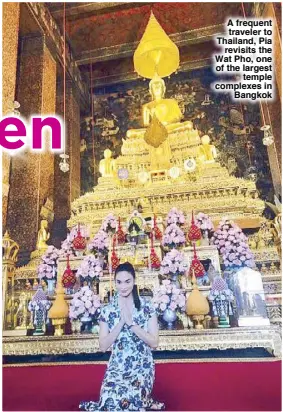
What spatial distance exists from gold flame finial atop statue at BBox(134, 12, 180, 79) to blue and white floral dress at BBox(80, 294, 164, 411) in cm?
438

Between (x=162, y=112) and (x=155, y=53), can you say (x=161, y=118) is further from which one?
(x=155, y=53)

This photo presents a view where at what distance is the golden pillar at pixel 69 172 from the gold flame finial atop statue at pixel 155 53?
157 centimetres

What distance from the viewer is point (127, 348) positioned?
4.84 feet

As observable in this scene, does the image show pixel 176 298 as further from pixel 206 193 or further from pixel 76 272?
pixel 206 193

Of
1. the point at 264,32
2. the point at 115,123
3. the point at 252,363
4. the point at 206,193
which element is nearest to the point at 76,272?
the point at 252,363

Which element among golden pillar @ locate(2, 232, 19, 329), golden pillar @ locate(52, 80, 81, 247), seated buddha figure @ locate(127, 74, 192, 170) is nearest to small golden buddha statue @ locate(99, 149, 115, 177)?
seated buddha figure @ locate(127, 74, 192, 170)

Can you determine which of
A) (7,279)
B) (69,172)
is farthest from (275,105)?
(7,279)

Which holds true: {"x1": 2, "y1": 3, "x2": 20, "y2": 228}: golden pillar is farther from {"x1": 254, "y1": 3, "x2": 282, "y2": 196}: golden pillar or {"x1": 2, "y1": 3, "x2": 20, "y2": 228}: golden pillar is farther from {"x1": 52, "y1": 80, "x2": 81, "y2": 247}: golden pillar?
{"x1": 254, "y1": 3, "x2": 282, "y2": 196}: golden pillar

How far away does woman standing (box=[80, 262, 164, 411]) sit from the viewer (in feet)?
4.42

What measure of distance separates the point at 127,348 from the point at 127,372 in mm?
94

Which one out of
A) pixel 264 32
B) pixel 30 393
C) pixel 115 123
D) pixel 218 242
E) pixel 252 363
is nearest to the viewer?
pixel 30 393

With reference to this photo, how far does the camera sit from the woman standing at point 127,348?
1347mm

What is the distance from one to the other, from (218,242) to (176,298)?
714 mm

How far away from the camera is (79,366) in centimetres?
221
